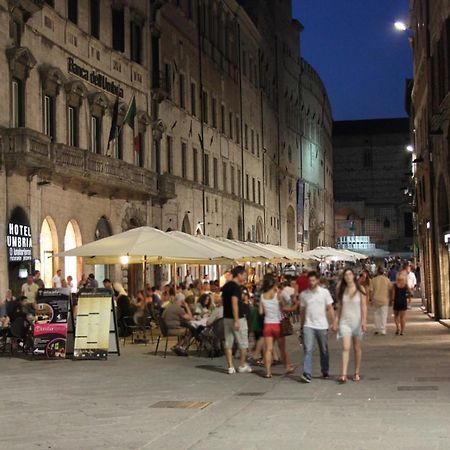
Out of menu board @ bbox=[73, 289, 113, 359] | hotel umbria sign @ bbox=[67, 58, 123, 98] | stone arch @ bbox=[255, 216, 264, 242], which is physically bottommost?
menu board @ bbox=[73, 289, 113, 359]

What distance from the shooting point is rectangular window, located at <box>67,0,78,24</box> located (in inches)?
1293

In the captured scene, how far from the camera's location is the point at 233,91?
58000mm

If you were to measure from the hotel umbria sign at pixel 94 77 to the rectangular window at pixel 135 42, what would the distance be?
2691 mm

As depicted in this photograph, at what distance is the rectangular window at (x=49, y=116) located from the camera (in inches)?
1206

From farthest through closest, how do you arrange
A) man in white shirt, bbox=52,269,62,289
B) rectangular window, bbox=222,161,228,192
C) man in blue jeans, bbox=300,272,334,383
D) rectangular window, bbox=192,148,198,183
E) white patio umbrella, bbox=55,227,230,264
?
rectangular window, bbox=222,161,228,192, rectangular window, bbox=192,148,198,183, man in white shirt, bbox=52,269,62,289, white patio umbrella, bbox=55,227,230,264, man in blue jeans, bbox=300,272,334,383

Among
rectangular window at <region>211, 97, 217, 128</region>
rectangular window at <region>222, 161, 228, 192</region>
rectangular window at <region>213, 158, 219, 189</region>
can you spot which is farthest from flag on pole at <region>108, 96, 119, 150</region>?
rectangular window at <region>222, 161, 228, 192</region>

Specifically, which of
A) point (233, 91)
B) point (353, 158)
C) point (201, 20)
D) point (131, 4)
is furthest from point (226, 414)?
point (353, 158)

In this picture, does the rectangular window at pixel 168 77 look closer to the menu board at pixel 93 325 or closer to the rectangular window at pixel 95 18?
the rectangular window at pixel 95 18

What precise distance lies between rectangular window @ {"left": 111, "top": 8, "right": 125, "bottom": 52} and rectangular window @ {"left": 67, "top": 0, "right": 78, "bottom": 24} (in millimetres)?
3939

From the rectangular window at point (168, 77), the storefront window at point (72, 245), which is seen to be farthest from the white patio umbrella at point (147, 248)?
the rectangular window at point (168, 77)

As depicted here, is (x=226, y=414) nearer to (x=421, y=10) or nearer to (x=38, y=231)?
(x=38, y=231)

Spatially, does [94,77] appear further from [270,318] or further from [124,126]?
[270,318]

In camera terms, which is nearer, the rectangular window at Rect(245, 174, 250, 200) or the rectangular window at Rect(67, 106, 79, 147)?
the rectangular window at Rect(67, 106, 79, 147)

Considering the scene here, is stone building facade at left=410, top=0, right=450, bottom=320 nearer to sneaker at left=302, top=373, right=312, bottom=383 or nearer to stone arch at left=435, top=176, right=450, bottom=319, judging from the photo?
stone arch at left=435, top=176, right=450, bottom=319
